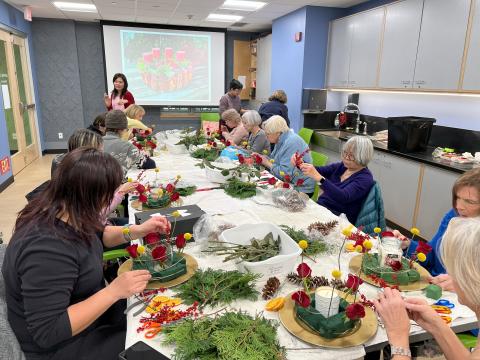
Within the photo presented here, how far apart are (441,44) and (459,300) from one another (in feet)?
10.5

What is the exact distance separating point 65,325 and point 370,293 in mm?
1042

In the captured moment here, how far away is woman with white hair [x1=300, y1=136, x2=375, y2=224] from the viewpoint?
7.33 feet

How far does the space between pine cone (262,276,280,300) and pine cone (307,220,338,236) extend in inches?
20.4

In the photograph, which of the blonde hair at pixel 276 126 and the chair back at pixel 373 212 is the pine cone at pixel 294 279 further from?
the blonde hair at pixel 276 126

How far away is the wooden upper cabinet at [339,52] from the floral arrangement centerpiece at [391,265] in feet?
12.9

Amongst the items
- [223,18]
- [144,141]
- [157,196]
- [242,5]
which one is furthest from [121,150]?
[223,18]

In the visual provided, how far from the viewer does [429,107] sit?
155 inches

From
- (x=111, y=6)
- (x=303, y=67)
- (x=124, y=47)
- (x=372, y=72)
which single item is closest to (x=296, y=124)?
(x=303, y=67)

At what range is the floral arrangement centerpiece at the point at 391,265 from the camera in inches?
52.4

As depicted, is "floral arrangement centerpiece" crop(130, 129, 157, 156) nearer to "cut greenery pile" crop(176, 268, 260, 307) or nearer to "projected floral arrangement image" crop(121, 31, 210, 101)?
"cut greenery pile" crop(176, 268, 260, 307)

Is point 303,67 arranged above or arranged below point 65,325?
above

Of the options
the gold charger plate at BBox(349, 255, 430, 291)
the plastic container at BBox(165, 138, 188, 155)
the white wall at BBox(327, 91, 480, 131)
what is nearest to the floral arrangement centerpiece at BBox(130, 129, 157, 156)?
the plastic container at BBox(165, 138, 188, 155)

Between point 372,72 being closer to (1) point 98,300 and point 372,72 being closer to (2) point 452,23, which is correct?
(2) point 452,23

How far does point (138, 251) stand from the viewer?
4.22 ft
